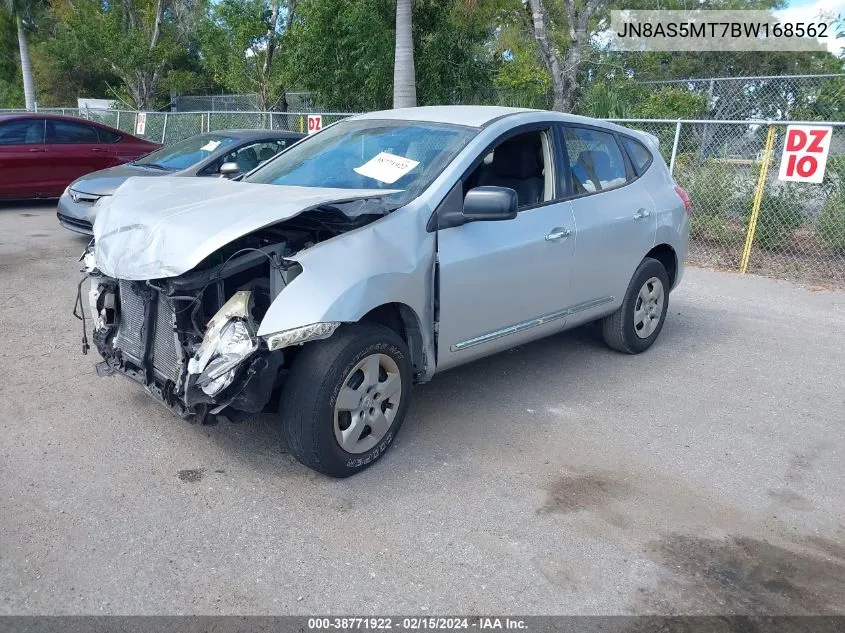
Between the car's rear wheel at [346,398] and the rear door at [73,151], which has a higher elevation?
the rear door at [73,151]

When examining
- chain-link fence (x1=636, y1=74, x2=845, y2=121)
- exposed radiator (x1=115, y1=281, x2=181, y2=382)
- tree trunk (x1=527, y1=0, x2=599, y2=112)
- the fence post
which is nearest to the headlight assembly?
exposed radiator (x1=115, y1=281, x2=181, y2=382)

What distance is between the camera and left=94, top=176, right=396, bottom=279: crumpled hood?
3615 millimetres

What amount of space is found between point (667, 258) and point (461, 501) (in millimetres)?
3431

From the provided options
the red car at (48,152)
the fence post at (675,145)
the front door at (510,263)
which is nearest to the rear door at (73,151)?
the red car at (48,152)

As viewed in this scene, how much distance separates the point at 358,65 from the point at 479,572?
43.8 feet

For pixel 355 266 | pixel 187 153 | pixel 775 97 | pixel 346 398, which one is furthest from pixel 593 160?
pixel 775 97

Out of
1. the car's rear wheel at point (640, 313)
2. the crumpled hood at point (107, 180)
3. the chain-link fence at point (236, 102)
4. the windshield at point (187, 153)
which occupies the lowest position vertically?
the car's rear wheel at point (640, 313)

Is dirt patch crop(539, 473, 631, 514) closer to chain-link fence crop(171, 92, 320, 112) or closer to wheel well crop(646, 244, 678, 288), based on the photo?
wheel well crop(646, 244, 678, 288)

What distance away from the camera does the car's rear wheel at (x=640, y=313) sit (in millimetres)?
5930

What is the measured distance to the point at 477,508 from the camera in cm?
379

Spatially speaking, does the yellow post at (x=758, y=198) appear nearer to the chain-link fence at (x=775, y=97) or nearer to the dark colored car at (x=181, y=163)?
the chain-link fence at (x=775, y=97)

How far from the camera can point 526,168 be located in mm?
5184

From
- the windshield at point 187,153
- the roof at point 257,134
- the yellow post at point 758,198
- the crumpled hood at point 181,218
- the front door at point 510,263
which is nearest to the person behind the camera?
the crumpled hood at point 181,218

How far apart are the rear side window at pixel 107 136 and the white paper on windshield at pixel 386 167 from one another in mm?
9721
